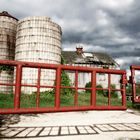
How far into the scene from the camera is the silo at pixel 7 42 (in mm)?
19625

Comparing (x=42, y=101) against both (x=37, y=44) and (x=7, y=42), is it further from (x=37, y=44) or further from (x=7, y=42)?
(x=7, y=42)

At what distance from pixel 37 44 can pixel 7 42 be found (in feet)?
10.3

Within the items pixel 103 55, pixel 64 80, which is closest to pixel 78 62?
pixel 103 55

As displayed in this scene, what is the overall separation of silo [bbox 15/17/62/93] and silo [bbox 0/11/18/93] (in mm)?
1247

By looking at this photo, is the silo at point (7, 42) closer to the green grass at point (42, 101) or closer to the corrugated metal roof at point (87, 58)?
the green grass at point (42, 101)

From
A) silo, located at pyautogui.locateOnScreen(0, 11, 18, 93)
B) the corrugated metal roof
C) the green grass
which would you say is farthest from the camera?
the corrugated metal roof

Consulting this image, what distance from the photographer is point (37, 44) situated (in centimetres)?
1850

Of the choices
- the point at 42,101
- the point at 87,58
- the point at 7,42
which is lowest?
the point at 42,101

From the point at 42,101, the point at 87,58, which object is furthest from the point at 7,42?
the point at 87,58

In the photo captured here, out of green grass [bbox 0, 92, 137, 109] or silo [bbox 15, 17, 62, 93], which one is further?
silo [bbox 15, 17, 62, 93]

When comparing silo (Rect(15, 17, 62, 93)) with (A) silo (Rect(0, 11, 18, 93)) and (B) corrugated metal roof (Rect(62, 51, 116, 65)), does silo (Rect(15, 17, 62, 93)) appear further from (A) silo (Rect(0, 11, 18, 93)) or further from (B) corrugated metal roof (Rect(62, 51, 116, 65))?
(B) corrugated metal roof (Rect(62, 51, 116, 65))

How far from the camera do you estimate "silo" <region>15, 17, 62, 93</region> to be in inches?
717

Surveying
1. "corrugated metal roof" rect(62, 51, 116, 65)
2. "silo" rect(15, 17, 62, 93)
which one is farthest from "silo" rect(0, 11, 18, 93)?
"corrugated metal roof" rect(62, 51, 116, 65)

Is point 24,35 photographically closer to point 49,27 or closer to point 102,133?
point 49,27
